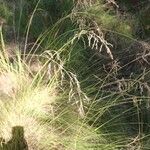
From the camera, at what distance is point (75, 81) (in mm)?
2309

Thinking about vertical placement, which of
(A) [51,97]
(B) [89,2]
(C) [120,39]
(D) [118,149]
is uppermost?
(B) [89,2]

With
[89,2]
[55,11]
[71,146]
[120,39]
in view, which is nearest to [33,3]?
[55,11]

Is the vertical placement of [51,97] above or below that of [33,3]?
below

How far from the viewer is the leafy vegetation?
258 cm

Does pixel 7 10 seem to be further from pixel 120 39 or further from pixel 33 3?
pixel 120 39

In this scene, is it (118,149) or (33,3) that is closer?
(118,149)

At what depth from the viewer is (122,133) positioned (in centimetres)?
273

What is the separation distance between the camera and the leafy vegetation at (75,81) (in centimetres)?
258

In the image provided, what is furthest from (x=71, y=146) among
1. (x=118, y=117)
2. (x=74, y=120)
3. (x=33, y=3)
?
(x=33, y=3)

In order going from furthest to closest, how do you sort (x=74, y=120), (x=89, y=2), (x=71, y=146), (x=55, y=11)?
(x=55, y=11) < (x=89, y=2) < (x=74, y=120) < (x=71, y=146)

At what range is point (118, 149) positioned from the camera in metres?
2.61

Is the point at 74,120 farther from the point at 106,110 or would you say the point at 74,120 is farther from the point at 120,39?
the point at 120,39

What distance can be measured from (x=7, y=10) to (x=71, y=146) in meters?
1.28

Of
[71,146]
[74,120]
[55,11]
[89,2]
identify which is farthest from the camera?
[55,11]
